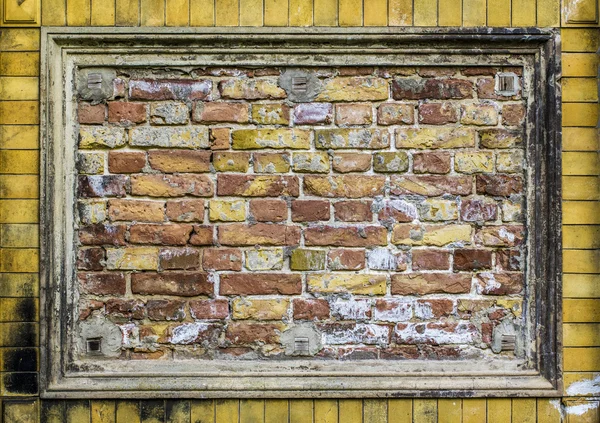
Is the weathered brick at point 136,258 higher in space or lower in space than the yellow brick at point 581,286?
higher

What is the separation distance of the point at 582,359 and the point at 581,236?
1.66 ft

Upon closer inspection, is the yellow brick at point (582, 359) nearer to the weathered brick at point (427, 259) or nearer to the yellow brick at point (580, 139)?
the weathered brick at point (427, 259)

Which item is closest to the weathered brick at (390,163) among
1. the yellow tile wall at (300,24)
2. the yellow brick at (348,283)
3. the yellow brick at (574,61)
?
the yellow brick at (348,283)

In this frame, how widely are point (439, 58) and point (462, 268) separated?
89cm

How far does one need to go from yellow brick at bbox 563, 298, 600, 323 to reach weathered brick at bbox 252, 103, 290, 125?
1.39 meters

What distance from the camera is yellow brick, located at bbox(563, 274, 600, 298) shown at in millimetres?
2137

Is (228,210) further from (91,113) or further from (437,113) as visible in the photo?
(437,113)

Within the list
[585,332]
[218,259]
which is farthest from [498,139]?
[218,259]

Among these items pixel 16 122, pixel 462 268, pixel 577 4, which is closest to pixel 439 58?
pixel 577 4

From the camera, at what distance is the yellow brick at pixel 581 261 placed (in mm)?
2137

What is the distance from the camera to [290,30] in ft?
6.97

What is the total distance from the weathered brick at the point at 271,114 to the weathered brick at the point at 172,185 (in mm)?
333

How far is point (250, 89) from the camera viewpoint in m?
2.18

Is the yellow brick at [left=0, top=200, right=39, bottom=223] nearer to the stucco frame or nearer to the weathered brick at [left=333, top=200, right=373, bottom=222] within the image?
Answer: the stucco frame
